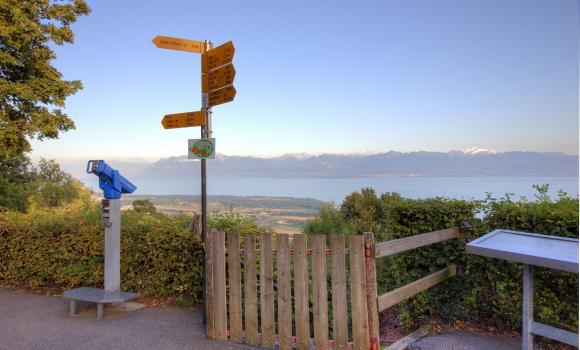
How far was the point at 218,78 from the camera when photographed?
17.4ft

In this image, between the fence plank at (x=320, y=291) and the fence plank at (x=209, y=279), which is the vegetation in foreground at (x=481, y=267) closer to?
the fence plank at (x=320, y=291)

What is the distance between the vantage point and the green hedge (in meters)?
5.94

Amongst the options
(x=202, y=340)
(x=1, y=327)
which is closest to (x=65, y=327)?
(x=1, y=327)

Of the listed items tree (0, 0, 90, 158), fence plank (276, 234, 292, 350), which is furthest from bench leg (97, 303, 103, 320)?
tree (0, 0, 90, 158)

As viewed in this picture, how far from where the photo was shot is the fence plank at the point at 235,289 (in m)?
4.44

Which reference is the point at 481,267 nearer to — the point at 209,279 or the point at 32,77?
the point at 209,279

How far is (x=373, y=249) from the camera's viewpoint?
12.5 feet

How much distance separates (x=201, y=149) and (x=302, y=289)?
2.37m

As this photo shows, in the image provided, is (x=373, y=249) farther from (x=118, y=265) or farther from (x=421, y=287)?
(x=118, y=265)

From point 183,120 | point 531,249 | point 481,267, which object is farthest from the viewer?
point 183,120

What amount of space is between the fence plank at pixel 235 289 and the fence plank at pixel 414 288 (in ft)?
5.10

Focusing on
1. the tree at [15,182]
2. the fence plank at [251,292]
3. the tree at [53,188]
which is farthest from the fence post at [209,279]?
the tree at [53,188]

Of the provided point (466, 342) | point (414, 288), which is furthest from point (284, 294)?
point (466, 342)

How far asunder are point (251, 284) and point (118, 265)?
8.64 ft
